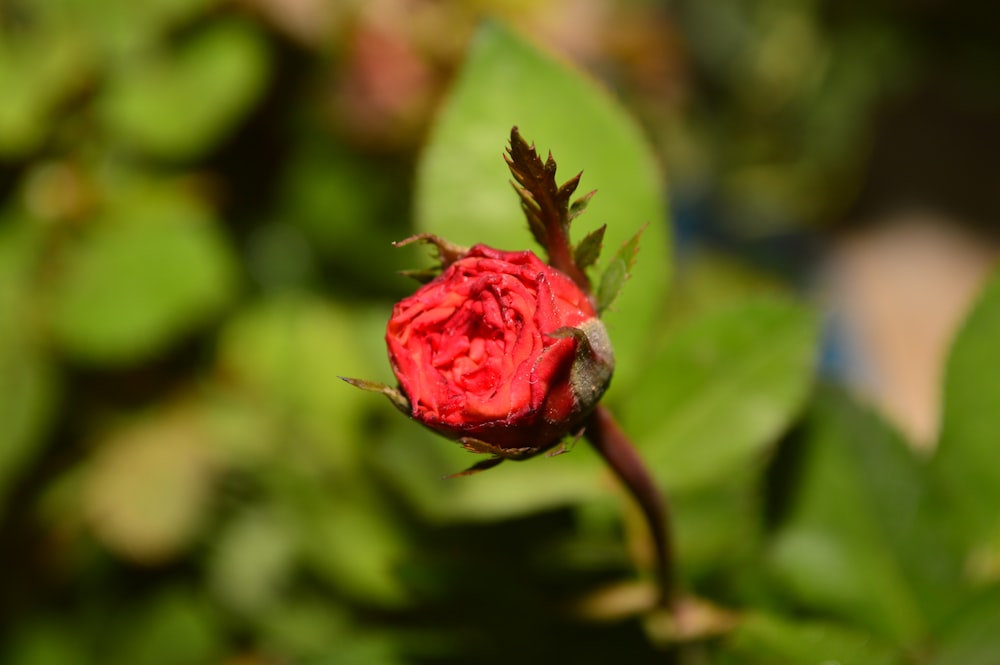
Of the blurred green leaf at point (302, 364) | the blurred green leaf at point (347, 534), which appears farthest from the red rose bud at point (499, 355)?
the blurred green leaf at point (302, 364)

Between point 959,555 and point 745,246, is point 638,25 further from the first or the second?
point 959,555

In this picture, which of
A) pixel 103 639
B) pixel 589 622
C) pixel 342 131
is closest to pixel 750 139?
pixel 342 131

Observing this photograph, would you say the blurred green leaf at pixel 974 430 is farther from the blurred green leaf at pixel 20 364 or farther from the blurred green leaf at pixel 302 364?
the blurred green leaf at pixel 20 364

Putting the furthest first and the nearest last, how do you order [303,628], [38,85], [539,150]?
[38,85], [303,628], [539,150]

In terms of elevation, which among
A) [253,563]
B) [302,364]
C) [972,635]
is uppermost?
[972,635]

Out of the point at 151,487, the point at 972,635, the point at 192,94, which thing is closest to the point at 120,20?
the point at 192,94

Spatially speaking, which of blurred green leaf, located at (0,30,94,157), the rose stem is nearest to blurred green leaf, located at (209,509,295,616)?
blurred green leaf, located at (0,30,94,157)

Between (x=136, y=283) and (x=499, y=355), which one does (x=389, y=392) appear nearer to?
(x=499, y=355)
